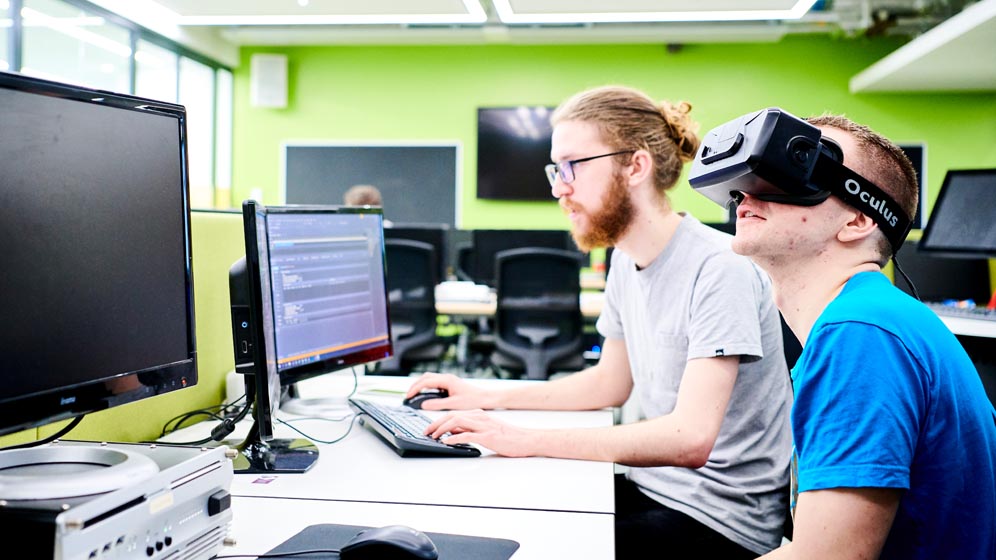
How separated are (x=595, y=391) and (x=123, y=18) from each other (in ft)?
18.2

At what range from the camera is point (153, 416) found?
1438 mm

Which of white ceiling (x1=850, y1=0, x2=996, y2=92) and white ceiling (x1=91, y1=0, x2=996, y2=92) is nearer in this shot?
white ceiling (x1=91, y1=0, x2=996, y2=92)

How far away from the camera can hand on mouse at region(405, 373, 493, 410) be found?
175cm

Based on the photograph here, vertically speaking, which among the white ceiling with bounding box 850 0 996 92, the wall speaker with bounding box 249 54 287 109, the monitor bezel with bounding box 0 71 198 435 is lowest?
the monitor bezel with bounding box 0 71 198 435

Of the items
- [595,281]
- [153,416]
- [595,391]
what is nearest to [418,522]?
[153,416]

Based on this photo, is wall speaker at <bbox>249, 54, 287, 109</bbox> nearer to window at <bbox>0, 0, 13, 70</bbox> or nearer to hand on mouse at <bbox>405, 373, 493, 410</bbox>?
window at <bbox>0, 0, 13, 70</bbox>

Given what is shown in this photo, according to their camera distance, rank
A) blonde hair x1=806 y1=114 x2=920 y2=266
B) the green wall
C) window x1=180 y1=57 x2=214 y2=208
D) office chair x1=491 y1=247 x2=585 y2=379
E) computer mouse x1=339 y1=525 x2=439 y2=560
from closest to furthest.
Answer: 1. computer mouse x1=339 y1=525 x2=439 y2=560
2. blonde hair x1=806 y1=114 x2=920 y2=266
3. office chair x1=491 y1=247 x2=585 y2=379
4. the green wall
5. window x1=180 y1=57 x2=214 y2=208

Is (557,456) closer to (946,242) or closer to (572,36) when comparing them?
(946,242)

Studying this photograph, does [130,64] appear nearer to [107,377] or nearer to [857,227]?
[107,377]

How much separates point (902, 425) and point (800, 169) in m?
0.31

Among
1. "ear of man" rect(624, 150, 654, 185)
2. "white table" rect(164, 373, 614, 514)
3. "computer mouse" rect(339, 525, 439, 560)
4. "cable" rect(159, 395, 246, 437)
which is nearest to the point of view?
"computer mouse" rect(339, 525, 439, 560)

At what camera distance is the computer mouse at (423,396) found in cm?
176

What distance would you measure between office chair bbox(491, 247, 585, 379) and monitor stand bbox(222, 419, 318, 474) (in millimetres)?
2699

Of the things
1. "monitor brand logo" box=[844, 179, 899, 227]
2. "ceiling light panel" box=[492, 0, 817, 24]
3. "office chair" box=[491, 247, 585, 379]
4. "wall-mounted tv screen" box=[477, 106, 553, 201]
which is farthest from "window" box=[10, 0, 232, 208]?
"monitor brand logo" box=[844, 179, 899, 227]
